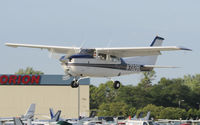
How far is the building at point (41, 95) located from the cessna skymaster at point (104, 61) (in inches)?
1479

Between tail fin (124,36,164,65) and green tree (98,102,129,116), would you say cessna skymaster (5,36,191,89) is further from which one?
green tree (98,102,129,116)

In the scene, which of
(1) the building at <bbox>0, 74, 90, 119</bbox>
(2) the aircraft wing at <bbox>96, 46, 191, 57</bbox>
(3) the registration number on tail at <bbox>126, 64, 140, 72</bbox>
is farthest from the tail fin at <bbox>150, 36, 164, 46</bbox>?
(1) the building at <bbox>0, 74, 90, 119</bbox>

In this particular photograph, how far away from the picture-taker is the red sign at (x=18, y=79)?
7525 cm

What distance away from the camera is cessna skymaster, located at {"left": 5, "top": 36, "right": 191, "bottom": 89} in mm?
32156

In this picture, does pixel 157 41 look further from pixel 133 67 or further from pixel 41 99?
pixel 41 99

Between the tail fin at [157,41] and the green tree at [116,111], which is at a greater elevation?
the tail fin at [157,41]

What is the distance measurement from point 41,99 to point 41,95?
0.63 metres

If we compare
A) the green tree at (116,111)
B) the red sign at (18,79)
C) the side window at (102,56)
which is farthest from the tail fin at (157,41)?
the green tree at (116,111)

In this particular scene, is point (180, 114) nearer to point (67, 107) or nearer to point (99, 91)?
point (67, 107)

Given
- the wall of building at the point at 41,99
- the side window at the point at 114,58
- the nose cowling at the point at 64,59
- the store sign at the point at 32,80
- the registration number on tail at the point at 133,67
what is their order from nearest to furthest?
the nose cowling at the point at 64,59
the side window at the point at 114,58
the registration number on tail at the point at 133,67
the wall of building at the point at 41,99
the store sign at the point at 32,80

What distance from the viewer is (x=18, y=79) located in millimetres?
75812

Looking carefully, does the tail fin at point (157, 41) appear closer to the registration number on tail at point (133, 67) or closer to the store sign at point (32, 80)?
the registration number on tail at point (133, 67)

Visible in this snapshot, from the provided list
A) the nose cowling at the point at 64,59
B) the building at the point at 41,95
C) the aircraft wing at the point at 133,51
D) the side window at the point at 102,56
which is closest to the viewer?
the nose cowling at the point at 64,59

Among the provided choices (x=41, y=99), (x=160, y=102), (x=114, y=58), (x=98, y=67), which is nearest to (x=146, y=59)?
(x=114, y=58)
